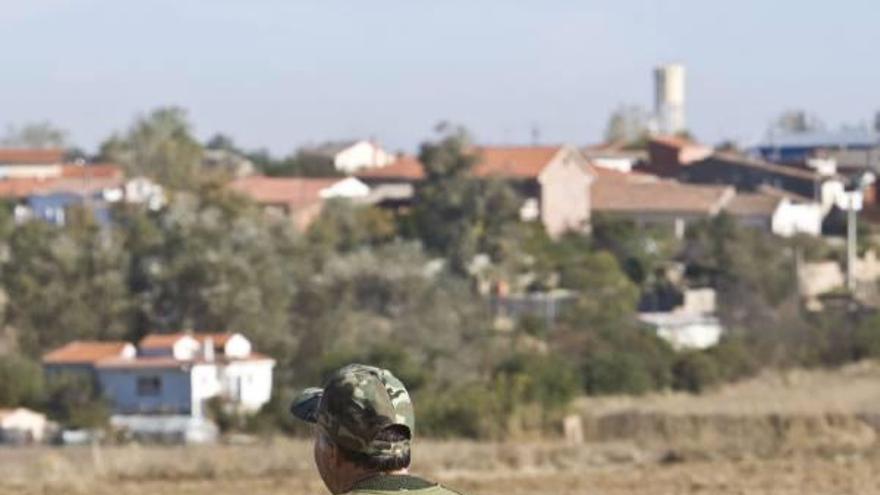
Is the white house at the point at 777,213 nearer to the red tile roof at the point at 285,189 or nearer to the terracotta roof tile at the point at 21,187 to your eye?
the red tile roof at the point at 285,189

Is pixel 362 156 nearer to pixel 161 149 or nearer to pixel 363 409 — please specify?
pixel 161 149

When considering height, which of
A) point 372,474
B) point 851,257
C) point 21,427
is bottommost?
point 21,427

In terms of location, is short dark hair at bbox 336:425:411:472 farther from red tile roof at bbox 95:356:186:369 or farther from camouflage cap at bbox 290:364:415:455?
red tile roof at bbox 95:356:186:369

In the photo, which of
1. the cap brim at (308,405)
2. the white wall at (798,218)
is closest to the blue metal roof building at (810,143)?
the white wall at (798,218)

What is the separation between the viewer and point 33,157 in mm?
77250

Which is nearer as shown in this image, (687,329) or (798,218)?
(687,329)

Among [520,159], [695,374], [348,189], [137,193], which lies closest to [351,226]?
[137,193]

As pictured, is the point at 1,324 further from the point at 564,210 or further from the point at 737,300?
the point at 564,210

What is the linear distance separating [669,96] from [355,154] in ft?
181

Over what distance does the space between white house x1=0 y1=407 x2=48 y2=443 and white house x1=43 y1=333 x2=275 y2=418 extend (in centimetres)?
141

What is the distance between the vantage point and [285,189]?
5575 centimetres

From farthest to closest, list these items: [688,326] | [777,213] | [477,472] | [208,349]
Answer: [777,213], [688,326], [208,349], [477,472]

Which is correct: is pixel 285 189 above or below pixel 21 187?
below

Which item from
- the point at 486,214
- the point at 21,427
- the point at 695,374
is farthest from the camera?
the point at 486,214
